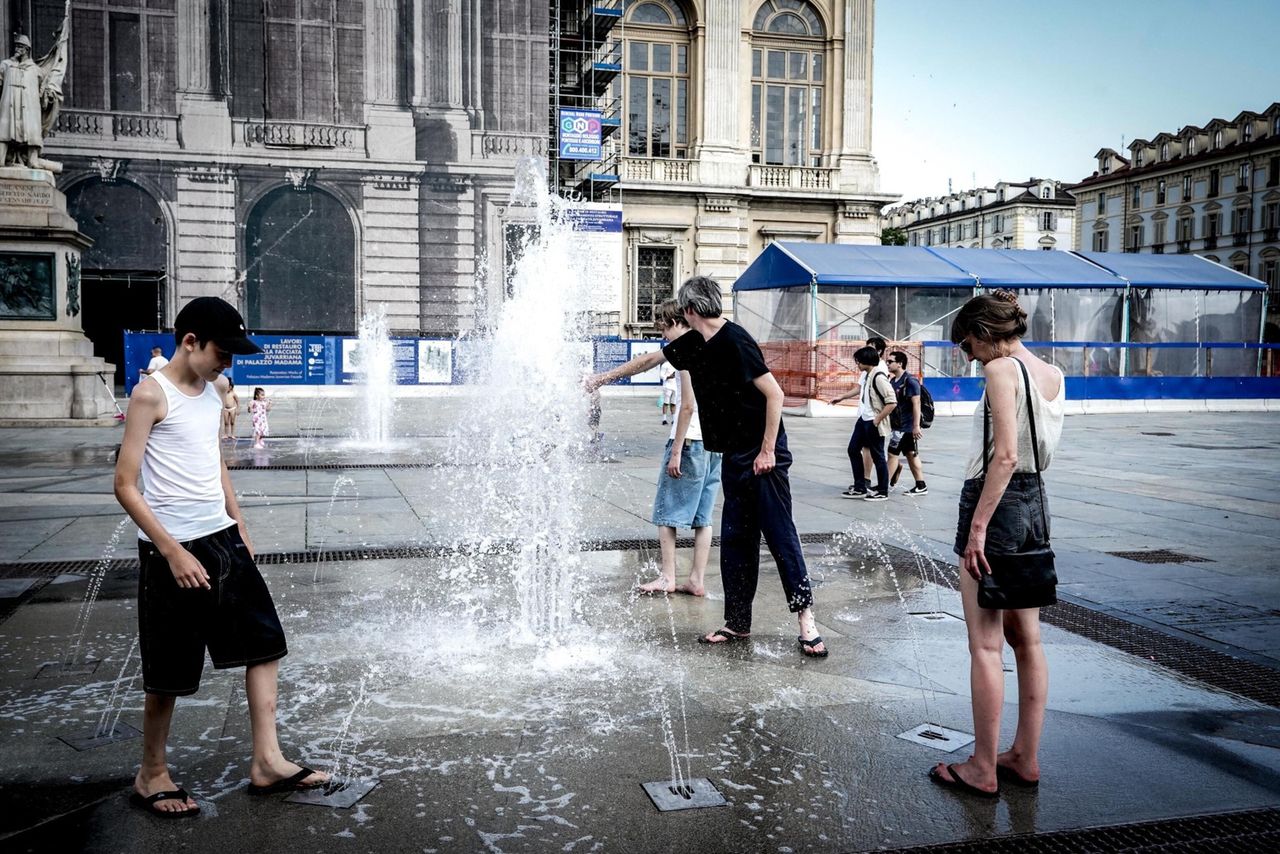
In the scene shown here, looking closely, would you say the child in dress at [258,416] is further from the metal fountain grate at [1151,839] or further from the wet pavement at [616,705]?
the metal fountain grate at [1151,839]

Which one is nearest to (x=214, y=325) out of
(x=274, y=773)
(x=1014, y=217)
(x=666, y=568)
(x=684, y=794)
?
(x=274, y=773)

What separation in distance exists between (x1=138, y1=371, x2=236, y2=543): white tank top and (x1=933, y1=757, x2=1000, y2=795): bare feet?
2.73 meters

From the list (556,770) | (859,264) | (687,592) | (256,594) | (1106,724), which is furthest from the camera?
(859,264)

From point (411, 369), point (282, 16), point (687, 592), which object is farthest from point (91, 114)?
point (687, 592)

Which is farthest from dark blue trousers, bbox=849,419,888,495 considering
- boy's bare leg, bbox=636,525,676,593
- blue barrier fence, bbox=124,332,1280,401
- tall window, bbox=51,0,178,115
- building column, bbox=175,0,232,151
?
tall window, bbox=51,0,178,115

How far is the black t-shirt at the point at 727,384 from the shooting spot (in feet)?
17.3

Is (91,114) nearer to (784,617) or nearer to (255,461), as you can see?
(255,461)

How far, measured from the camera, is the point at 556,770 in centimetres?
388

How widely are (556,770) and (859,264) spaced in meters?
24.9

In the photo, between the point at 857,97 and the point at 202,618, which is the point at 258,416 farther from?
the point at 857,97

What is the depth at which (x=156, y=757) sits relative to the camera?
3.51m

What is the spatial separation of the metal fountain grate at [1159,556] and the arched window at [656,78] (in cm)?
3174

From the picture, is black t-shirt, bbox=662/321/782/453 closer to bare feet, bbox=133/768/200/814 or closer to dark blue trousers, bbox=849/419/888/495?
bare feet, bbox=133/768/200/814

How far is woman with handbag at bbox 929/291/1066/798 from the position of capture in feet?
11.8
